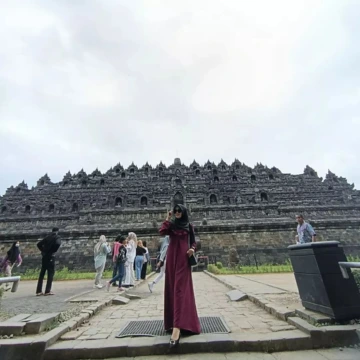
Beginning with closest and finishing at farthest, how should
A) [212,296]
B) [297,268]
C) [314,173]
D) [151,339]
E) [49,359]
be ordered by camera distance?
[49,359] → [151,339] → [297,268] → [212,296] → [314,173]

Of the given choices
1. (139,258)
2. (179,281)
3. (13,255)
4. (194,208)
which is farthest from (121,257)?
(194,208)

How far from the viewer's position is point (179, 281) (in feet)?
11.5

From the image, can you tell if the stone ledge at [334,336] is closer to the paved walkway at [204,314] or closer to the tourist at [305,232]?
the paved walkway at [204,314]

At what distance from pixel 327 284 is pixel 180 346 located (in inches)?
89.7

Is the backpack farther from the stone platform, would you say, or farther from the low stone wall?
the low stone wall

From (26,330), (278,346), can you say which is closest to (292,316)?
(278,346)

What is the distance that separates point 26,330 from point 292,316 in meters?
4.07

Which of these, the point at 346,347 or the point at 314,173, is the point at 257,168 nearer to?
the point at 314,173

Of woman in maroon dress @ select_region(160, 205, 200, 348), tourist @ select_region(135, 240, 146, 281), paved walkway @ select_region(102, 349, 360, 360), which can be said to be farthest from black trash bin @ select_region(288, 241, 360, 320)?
tourist @ select_region(135, 240, 146, 281)

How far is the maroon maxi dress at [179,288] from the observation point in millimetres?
3293

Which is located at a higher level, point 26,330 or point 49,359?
point 26,330

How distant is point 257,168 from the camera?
41250 mm

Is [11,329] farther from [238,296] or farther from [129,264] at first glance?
[129,264]

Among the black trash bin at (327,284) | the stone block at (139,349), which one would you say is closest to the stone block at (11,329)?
the stone block at (139,349)
